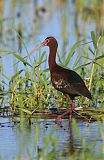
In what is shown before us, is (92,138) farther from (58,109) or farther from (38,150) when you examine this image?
(58,109)

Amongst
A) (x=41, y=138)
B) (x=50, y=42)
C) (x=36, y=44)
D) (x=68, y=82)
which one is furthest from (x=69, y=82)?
(x=36, y=44)

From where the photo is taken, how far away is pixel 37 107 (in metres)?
8.30

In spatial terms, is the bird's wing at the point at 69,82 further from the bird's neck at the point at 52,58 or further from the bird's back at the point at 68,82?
the bird's neck at the point at 52,58

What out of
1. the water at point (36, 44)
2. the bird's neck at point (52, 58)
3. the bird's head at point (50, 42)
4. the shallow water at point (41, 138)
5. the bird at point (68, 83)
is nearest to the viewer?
the shallow water at point (41, 138)

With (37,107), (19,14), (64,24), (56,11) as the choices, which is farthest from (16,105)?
(56,11)

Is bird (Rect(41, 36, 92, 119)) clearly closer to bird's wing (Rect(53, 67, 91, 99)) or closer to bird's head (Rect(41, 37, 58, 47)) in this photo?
bird's wing (Rect(53, 67, 91, 99))

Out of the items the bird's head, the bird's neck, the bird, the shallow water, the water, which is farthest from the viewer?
the bird's head

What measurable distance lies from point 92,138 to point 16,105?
1628mm

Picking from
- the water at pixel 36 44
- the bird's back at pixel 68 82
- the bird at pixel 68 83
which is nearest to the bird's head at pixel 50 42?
the water at pixel 36 44

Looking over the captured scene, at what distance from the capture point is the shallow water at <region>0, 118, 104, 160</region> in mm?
6605

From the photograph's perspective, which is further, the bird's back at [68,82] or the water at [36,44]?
the bird's back at [68,82]

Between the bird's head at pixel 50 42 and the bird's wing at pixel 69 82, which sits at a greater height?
the bird's head at pixel 50 42

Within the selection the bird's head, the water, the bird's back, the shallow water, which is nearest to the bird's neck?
the bird's head

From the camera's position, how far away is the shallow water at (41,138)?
21.7 ft
